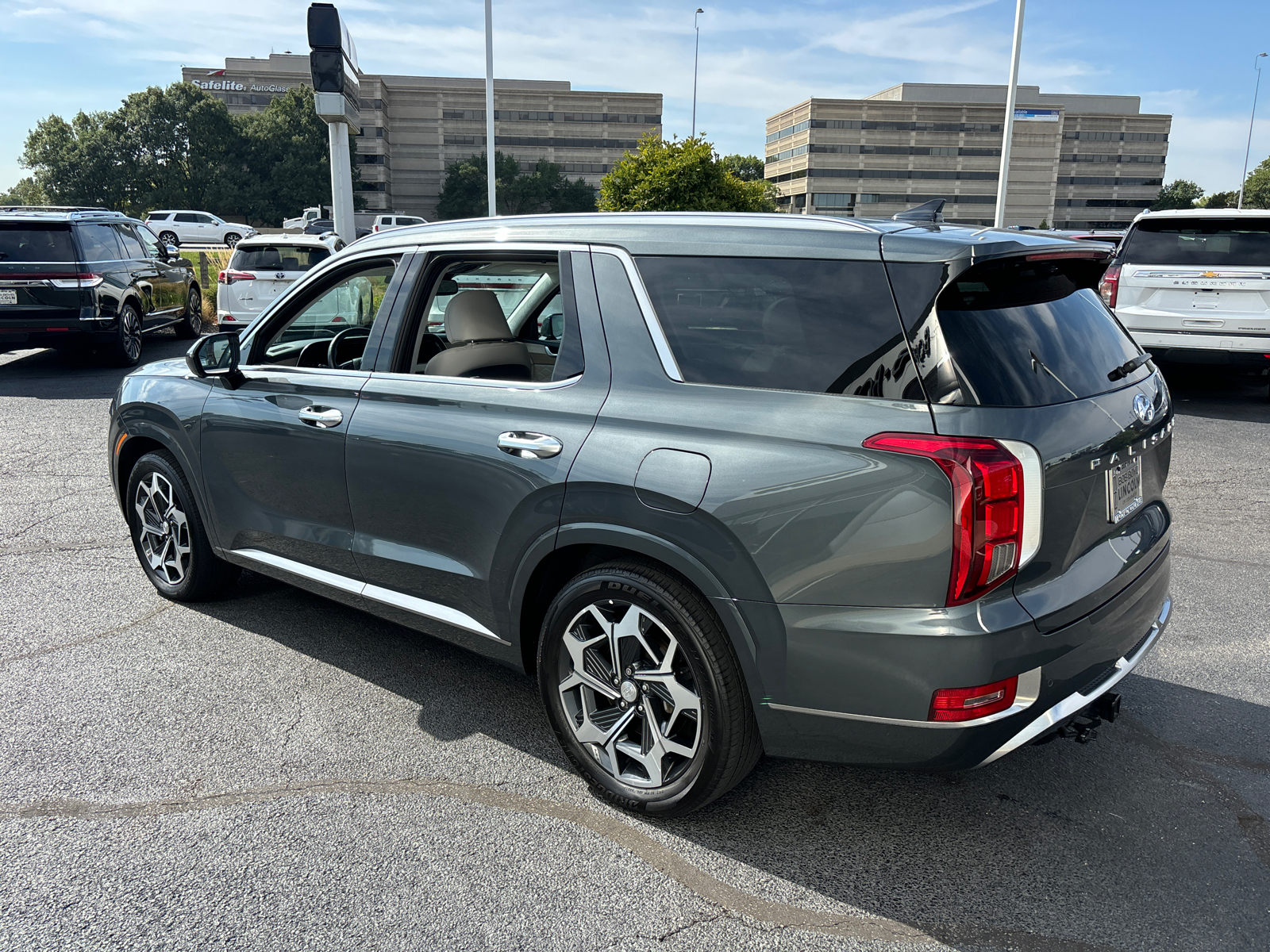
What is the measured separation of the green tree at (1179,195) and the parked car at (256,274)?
420ft

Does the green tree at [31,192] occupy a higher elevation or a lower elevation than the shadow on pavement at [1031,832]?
higher

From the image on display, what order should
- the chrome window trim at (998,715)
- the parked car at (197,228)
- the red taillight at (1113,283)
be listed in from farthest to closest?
the parked car at (197,228) < the red taillight at (1113,283) < the chrome window trim at (998,715)

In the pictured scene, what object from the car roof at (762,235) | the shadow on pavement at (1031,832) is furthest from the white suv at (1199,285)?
the car roof at (762,235)

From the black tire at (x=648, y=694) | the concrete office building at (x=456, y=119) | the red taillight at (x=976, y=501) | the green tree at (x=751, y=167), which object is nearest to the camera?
the red taillight at (x=976, y=501)

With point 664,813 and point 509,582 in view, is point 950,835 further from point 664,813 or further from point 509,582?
point 509,582

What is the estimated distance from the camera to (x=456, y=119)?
10606 centimetres

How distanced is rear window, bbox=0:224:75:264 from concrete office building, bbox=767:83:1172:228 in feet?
354

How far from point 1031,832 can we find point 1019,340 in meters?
Result: 1.49

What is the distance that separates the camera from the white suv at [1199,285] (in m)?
9.16

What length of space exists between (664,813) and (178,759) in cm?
171

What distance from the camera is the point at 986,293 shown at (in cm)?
241

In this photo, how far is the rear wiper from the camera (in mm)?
2715

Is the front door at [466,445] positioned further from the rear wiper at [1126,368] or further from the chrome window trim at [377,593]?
the rear wiper at [1126,368]

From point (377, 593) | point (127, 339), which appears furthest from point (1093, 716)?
point (127, 339)
